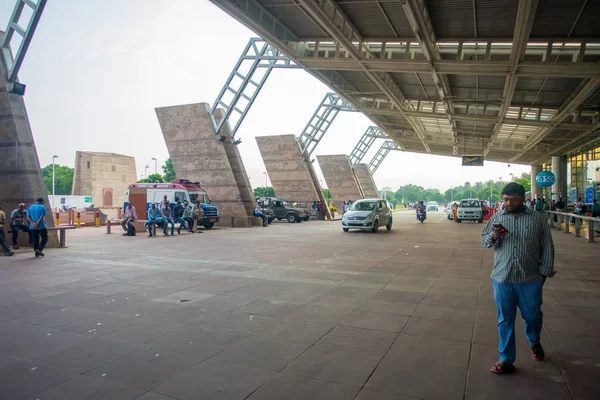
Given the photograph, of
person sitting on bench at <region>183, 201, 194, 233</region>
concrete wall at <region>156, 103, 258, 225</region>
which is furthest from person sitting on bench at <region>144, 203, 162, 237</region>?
concrete wall at <region>156, 103, 258, 225</region>

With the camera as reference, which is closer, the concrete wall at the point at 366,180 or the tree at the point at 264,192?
the concrete wall at the point at 366,180

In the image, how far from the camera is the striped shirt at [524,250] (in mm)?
3789

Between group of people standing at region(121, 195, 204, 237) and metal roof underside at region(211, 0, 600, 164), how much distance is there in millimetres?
8675

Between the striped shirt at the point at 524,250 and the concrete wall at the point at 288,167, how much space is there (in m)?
32.5

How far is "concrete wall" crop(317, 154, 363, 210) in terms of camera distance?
48.1 m

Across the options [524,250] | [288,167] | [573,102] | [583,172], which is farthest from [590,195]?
[524,250]

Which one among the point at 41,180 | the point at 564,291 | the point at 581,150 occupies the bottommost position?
the point at 564,291

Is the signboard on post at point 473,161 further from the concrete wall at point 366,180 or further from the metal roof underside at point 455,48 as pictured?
the concrete wall at point 366,180

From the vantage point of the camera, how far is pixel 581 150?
1164 inches

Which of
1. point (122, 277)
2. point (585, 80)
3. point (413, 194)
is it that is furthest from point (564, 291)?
point (413, 194)

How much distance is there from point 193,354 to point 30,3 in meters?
14.4

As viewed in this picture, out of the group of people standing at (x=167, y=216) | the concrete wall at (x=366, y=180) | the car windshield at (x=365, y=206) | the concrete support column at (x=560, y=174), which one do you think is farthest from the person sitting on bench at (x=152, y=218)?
the concrete wall at (x=366, y=180)

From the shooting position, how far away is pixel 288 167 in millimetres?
37000

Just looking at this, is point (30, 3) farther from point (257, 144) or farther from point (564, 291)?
point (257, 144)
